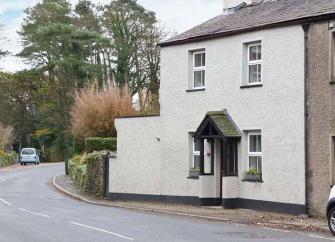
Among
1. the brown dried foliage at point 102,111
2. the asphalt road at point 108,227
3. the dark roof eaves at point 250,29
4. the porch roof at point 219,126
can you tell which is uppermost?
the dark roof eaves at point 250,29

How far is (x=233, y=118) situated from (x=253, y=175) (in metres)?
2.16

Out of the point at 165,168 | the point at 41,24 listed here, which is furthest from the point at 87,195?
the point at 41,24

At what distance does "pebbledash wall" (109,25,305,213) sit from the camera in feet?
71.2

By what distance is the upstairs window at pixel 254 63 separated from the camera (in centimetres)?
2348

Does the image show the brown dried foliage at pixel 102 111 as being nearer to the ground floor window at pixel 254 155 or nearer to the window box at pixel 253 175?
the ground floor window at pixel 254 155

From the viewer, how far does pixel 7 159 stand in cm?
7100

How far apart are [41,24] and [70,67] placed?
7.75m

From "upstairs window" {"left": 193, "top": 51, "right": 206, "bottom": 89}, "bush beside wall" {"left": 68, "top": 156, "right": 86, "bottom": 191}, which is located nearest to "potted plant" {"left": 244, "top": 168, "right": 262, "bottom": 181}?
"upstairs window" {"left": 193, "top": 51, "right": 206, "bottom": 89}

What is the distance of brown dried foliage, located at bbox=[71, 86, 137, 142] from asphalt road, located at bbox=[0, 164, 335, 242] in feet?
56.4

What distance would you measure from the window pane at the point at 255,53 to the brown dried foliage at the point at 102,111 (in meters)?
19.8

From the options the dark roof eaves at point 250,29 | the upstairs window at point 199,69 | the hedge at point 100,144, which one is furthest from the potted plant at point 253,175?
the hedge at point 100,144

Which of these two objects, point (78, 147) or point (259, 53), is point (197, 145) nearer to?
point (259, 53)

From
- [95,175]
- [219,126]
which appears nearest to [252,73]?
[219,126]

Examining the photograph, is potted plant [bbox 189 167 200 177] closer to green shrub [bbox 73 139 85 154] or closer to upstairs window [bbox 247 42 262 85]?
upstairs window [bbox 247 42 262 85]
